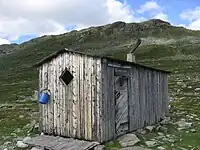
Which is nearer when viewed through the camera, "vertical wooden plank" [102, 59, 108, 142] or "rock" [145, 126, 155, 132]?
"vertical wooden plank" [102, 59, 108, 142]

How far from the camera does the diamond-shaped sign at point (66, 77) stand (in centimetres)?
1928

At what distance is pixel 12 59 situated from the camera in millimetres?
154375

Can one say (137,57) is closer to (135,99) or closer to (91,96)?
(135,99)

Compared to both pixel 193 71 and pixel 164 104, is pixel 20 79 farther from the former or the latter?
pixel 164 104

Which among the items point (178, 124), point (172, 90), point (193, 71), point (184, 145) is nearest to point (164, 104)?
point (178, 124)

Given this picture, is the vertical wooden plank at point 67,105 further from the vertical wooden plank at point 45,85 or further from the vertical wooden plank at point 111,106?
the vertical wooden plank at point 111,106

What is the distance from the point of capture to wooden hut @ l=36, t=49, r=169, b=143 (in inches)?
704

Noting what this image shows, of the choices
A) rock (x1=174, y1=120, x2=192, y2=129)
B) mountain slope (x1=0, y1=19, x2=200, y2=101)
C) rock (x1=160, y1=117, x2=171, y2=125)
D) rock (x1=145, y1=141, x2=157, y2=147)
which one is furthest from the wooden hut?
mountain slope (x1=0, y1=19, x2=200, y2=101)

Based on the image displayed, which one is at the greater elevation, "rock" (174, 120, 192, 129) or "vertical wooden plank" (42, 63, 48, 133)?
"vertical wooden plank" (42, 63, 48, 133)

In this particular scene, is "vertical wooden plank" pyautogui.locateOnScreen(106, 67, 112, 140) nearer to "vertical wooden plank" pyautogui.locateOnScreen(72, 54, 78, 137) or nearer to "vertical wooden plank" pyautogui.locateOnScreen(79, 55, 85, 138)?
"vertical wooden plank" pyautogui.locateOnScreen(79, 55, 85, 138)

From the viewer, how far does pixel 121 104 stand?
19531mm

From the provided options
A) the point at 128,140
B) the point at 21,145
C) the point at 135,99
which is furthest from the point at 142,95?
the point at 21,145

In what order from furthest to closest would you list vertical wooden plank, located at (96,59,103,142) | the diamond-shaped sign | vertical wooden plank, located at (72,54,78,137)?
the diamond-shaped sign < vertical wooden plank, located at (72,54,78,137) < vertical wooden plank, located at (96,59,103,142)

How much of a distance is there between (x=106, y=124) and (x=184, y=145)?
4.24 m
